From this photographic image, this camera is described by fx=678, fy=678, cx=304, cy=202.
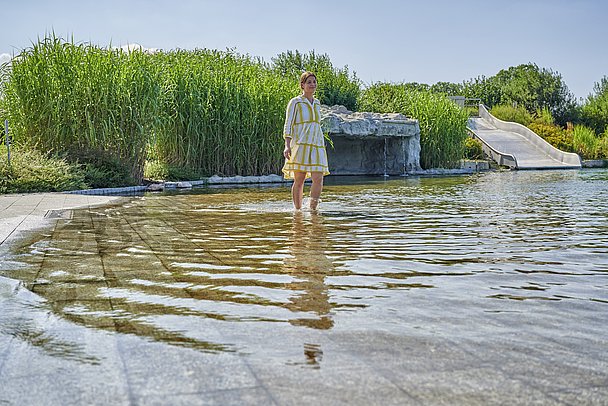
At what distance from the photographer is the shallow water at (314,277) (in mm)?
2512

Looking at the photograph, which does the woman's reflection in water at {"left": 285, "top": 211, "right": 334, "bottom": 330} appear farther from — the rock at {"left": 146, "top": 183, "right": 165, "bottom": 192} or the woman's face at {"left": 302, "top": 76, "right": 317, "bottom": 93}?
the rock at {"left": 146, "top": 183, "right": 165, "bottom": 192}

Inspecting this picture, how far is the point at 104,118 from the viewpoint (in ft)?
43.2

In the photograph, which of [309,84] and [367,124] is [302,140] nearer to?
[309,84]

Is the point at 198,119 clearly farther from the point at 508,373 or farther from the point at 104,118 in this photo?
the point at 508,373

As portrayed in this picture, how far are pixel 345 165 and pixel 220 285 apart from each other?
21.1m

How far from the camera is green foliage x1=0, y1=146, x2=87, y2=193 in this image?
37.0 ft

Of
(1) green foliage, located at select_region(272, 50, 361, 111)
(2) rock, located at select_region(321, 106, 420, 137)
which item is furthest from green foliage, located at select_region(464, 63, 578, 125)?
(2) rock, located at select_region(321, 106, 420, 137)

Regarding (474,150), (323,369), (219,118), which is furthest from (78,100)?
(474,150)

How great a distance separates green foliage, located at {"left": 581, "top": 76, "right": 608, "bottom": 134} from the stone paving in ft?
134

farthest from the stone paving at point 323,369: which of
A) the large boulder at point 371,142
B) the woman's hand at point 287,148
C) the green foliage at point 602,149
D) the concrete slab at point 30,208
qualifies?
the green foliage at point 602,149

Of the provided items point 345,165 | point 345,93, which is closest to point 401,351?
point 345,165

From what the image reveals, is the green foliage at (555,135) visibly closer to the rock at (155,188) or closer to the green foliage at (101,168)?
the rock at (155,188)

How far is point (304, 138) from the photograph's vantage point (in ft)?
25.6

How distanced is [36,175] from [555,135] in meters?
28.1
